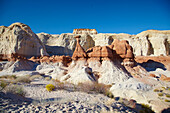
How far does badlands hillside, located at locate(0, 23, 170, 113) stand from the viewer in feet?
22.9

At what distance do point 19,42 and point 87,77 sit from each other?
30201 mm

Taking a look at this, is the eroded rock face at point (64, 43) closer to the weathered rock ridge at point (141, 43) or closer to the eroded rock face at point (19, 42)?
the weathered rock ridge at point (141, 43)

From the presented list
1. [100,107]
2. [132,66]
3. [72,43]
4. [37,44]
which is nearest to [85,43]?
[72,43]

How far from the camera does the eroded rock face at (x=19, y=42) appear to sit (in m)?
33.8

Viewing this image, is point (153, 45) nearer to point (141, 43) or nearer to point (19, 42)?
point (141, 43)

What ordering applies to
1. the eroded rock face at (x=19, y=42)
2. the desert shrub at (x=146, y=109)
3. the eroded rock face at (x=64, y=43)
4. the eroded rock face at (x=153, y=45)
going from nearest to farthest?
the desert shrub at (x=146, y=109), the eroded rock face at (x=19, y=42), the eroded rock face at (x=153, y=45), the eroded rock face at (x=64, y=43)

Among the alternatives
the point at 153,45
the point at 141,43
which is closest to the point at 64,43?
the point at 141,43

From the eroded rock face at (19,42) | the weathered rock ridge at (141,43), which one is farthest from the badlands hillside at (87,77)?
the weathered rock ridge at (141,43)

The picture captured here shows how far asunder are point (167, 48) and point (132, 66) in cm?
4110

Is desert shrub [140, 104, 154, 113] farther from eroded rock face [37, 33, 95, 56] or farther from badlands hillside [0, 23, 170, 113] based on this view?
eroded rock face [37, 33, 95, 56]

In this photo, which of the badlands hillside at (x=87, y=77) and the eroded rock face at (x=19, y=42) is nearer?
the badlands hillside at (x=87, y=77)

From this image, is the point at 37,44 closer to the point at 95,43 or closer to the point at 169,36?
the point at 95,43

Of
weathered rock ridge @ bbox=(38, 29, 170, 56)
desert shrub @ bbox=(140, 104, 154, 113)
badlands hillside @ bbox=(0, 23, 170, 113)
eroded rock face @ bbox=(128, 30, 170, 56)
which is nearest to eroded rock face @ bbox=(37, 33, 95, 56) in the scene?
weathered rock ridge @ bbox=(38, 29, 170, 56)

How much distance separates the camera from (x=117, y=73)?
14.4m
